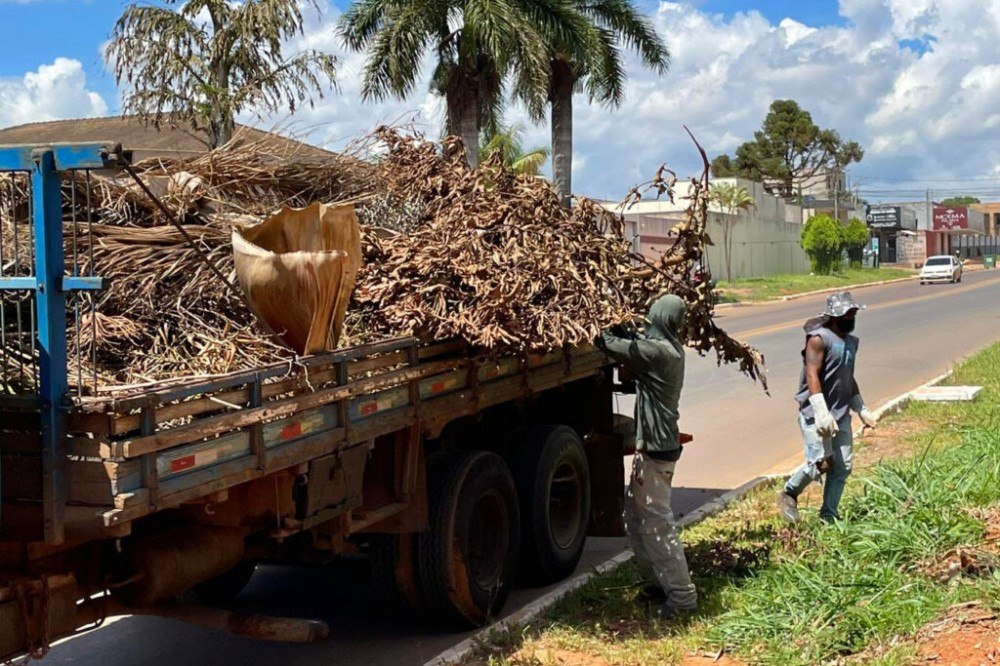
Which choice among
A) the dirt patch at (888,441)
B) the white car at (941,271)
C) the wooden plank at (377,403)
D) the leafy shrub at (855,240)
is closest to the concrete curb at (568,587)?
the dirt patch at (888,441)

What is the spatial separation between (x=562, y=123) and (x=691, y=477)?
18.2 metres

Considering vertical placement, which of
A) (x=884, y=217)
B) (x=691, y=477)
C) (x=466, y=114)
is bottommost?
(x=691, y=477)

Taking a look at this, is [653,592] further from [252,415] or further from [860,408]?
[252,415]

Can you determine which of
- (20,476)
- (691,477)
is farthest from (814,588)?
(691,477)

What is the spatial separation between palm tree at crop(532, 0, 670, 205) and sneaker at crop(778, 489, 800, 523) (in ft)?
63.0

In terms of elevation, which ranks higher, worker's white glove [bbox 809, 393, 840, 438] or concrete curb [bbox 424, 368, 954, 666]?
worker's white glove [bbox 809, 393, 840, 438]

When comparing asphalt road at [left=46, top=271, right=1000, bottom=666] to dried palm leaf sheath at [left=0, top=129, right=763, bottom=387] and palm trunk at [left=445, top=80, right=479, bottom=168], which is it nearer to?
dried palm leaf sheath at [left=0, top=129, right=763, bottom=387]

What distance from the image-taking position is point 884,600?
18.1ft

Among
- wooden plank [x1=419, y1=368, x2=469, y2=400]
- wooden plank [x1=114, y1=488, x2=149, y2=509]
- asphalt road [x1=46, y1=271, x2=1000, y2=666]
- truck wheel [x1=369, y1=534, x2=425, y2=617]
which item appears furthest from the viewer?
asphalt road [x1=46, y1=271, x2=1000, y2=666]

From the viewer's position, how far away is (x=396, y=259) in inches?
242

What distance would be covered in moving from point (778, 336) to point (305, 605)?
17642 mm

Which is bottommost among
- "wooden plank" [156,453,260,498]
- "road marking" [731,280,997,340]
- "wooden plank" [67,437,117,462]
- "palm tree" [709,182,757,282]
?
Result: "road marking" [731,280,997,340]

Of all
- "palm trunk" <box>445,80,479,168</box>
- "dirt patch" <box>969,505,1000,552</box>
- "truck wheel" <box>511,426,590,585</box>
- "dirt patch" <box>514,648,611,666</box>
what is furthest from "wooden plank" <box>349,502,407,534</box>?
"palm trunk" <box>445,80,479,168</box>

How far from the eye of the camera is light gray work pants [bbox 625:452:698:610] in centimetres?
622
